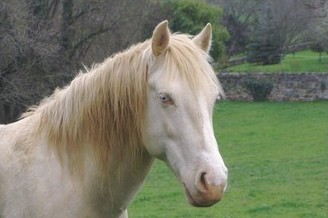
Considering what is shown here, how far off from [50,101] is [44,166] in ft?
1.36

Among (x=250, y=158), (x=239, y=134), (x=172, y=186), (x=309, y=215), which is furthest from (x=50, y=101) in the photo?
(x=239, y=134)

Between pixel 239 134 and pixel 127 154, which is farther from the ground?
pixel 127 154

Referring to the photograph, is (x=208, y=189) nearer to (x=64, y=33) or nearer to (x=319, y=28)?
(x=64, y=33)

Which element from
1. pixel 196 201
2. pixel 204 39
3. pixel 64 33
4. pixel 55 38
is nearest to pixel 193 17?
pixel 64 33

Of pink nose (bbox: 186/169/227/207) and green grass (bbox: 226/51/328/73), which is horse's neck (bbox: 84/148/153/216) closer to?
pink nose (bbox: 186/169/227/207)

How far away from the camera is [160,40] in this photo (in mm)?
3424

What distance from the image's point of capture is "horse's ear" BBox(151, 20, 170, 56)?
11.1 feet

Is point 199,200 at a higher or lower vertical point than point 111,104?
lower

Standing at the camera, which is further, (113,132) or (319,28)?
(319,28)

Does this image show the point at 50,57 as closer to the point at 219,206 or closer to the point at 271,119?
the point at 271,119

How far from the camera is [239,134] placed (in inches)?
955

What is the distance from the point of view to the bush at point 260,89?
1387 inches

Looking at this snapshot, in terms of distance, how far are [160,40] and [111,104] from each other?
A: 46cm

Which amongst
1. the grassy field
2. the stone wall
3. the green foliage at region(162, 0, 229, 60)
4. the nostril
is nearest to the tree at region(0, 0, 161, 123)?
the grassy field
